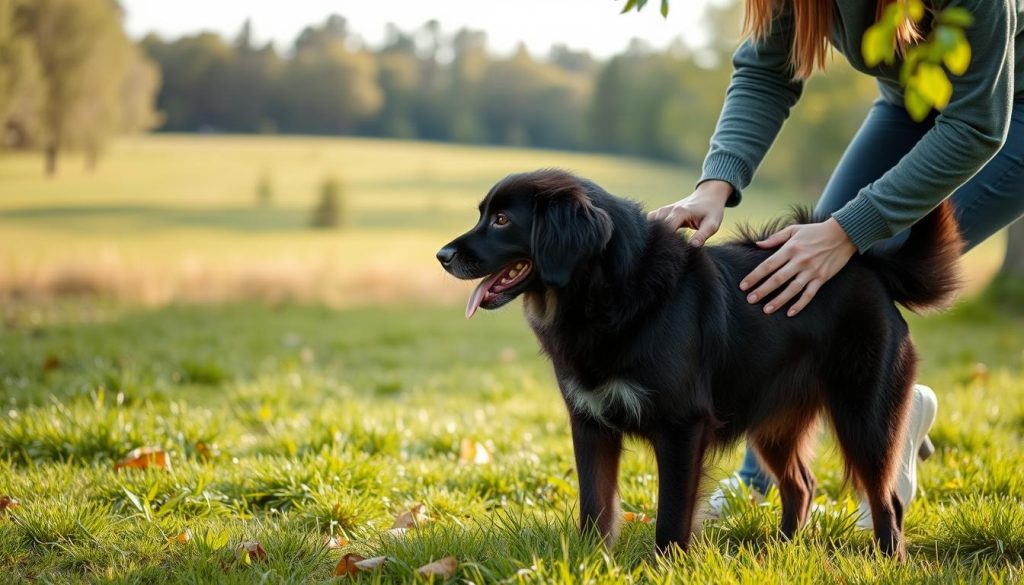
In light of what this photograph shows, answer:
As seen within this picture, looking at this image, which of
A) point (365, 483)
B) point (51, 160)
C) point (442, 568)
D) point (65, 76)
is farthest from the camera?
point (51, 160)

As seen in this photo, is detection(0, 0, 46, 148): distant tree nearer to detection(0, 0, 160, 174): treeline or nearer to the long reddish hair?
detection(0, 0, 160, 174): treeline

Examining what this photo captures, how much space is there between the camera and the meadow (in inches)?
107

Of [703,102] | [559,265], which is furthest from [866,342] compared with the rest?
[703,102]

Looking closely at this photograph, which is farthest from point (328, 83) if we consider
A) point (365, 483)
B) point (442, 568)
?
point (442, 568)

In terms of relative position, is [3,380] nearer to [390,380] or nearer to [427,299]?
[390,380]

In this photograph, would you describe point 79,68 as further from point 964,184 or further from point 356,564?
point 964,184

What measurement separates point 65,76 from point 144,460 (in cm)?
929

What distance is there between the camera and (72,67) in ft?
37.4

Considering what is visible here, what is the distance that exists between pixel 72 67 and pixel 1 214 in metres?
2.17

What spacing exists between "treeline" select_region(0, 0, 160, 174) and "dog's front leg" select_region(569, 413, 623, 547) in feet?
32.6

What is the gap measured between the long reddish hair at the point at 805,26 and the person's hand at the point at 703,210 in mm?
538

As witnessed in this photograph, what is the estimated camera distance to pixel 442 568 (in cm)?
255

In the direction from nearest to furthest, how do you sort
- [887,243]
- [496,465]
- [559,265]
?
[559,265] → [887,243] → [496,465]

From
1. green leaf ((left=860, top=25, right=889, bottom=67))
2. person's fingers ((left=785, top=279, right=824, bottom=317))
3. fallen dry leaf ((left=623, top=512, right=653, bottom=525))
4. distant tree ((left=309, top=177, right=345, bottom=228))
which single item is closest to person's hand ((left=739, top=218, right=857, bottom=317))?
person's fingers ((left=785, top=279, right=824, bottom=317))
